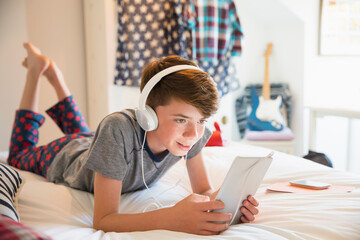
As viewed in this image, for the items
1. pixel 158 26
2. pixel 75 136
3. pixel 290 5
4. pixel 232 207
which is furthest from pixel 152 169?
pixel 290 5

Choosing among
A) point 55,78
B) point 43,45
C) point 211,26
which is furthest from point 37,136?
point 211,26

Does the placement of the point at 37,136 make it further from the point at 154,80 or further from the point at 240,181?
the point at 240,181

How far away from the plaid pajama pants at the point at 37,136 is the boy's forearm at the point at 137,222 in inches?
26.1

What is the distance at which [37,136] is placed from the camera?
5.70 ft

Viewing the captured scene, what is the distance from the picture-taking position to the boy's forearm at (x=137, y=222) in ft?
2.72

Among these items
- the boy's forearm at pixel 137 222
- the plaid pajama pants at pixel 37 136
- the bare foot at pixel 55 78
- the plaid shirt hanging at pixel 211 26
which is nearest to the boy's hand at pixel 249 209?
the boy's forearm at pixel 137 222

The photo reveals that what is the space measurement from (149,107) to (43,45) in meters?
2.18

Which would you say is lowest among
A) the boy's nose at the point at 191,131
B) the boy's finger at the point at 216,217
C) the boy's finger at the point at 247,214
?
the boy's finger at the point at 247,214

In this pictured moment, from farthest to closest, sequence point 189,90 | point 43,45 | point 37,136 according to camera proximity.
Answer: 1. point 43,45
2. point 37,136
3. point 189,90

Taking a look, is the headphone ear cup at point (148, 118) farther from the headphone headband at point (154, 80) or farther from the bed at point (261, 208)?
the bed at point (261, 208)

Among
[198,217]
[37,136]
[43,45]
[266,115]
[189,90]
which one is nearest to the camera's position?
[198,217]

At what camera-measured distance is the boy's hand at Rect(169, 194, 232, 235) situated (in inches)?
31.3

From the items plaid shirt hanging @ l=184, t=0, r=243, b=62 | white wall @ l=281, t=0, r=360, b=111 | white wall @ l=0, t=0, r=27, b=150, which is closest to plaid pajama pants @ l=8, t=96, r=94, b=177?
white wall @ l=0, t=0, r=27, b=150

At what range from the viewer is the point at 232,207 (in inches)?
33.2
